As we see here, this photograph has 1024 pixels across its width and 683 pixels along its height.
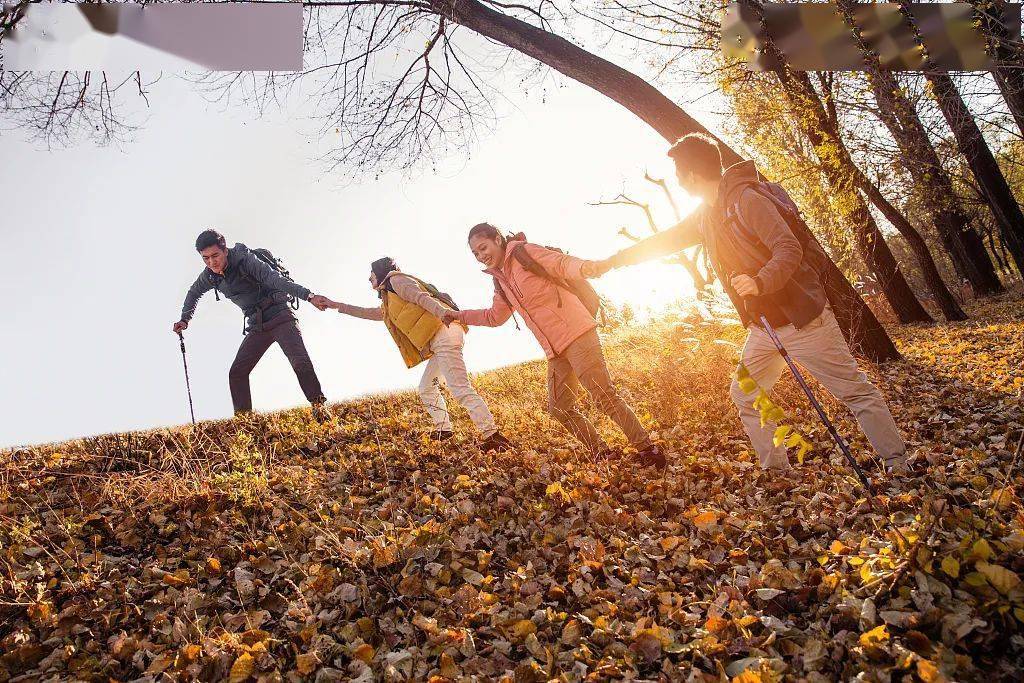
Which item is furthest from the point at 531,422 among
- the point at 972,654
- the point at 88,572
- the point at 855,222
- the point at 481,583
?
the point at 855,222

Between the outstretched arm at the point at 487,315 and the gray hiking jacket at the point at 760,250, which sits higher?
the outstretched arm at the point at 487,315

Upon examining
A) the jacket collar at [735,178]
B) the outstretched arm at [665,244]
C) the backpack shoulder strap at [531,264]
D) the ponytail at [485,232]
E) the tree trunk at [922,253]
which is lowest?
the tree trunk at [922,253]

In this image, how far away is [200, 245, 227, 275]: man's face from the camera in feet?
22.0

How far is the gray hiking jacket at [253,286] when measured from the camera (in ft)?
22.5

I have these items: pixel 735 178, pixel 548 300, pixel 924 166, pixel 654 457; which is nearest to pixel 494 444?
pixel 654 457

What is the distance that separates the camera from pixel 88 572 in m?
3.69

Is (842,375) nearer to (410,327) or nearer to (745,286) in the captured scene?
(745,286)

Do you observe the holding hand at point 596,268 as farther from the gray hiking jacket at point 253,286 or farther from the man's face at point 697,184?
the gray hiking jacket at point 253,286

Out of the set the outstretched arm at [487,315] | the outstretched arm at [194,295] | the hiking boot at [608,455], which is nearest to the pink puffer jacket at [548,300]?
the outstretched arm at [487,315]

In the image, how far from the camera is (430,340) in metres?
5.95

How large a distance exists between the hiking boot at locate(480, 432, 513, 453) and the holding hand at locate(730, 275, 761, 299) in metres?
3.01

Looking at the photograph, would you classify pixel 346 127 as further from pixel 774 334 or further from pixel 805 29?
pixel 774 334

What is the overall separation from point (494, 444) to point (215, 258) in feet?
13.5

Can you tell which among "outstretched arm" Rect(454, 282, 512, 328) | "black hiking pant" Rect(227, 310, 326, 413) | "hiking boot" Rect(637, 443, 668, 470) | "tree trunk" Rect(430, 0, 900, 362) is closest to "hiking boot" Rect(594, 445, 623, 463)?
"hiking boot" Rect(637, 443, 668, 470)
